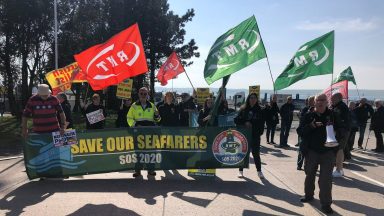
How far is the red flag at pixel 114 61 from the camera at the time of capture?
27.7 ft

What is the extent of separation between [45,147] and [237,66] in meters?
3.86

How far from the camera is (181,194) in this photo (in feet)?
23.2

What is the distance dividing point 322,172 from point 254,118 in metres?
2.33

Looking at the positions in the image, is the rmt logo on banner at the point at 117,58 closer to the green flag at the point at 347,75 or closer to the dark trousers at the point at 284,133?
the dark trousers at the point at 284,133

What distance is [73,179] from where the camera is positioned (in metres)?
8.14

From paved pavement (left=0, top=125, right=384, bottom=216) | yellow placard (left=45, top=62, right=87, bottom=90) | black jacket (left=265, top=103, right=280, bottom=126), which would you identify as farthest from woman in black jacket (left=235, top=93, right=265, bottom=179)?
yellow placard (left=45, top=62, right=87, bottom=90)

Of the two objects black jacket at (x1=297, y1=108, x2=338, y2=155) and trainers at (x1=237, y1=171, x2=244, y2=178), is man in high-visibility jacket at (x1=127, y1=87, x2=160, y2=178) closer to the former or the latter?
trainers at (x1=237, y1=171, x2=244, y2=178)

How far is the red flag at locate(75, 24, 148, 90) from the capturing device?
8.43 metres

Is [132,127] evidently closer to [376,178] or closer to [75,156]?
[75,156]

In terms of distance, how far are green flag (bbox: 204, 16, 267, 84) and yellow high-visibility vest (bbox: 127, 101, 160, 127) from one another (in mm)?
1362

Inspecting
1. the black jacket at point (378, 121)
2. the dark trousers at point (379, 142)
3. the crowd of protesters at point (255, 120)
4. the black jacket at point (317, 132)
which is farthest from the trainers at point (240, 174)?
the black jacket at point (378, 121)

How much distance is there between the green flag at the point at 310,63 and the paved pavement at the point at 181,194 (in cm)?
211

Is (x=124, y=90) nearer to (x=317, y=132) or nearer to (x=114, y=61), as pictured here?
(x=114, y=61)

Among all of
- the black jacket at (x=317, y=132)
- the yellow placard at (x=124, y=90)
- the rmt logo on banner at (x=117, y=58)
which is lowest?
the black jacket at (x=317, y=132)
